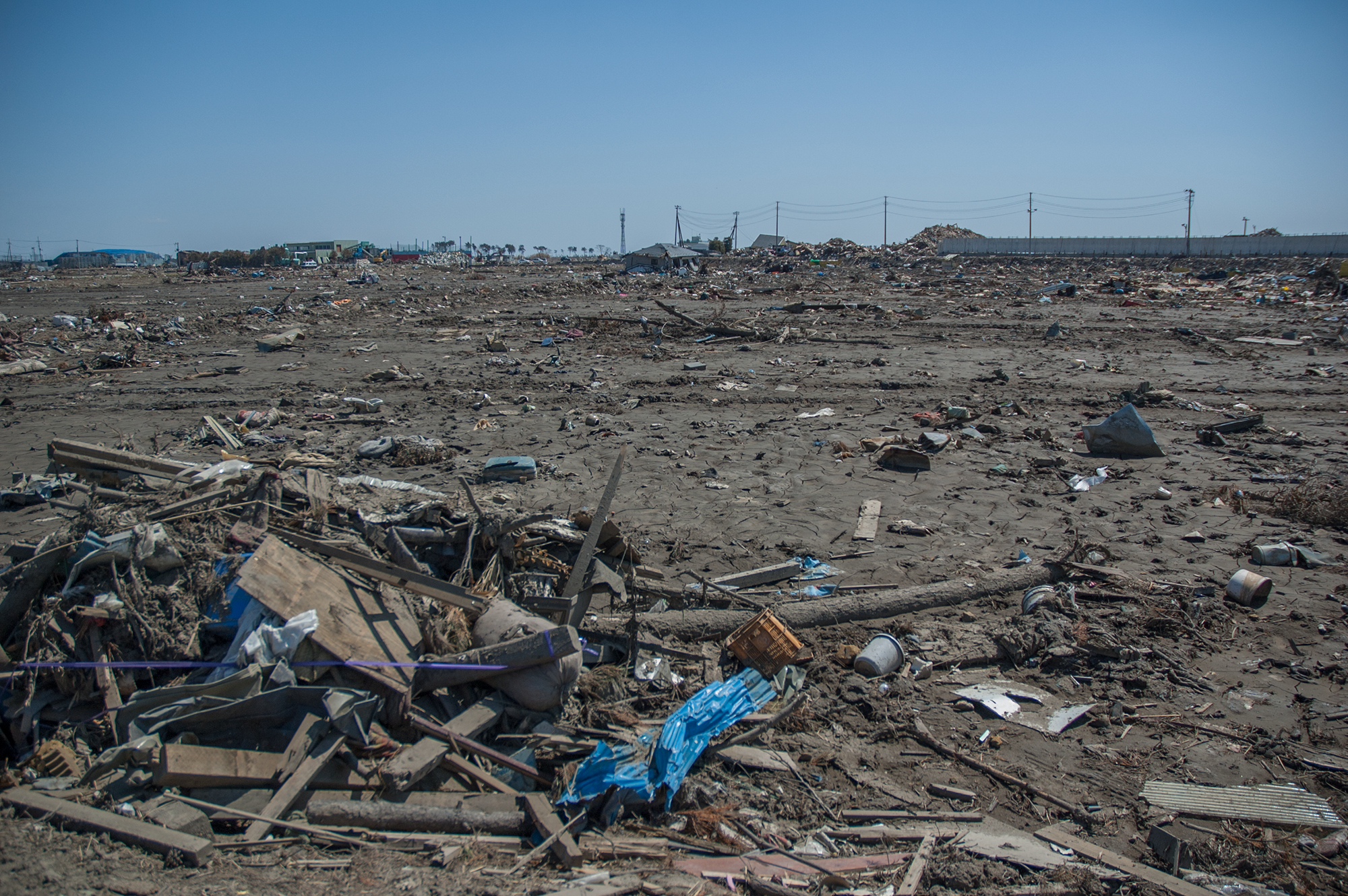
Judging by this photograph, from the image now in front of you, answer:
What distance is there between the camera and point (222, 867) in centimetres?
230

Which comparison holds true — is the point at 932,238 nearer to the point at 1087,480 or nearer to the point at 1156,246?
the point at 1156,246

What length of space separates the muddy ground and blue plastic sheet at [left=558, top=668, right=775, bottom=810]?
130mm

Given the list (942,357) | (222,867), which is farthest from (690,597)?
(942,357)

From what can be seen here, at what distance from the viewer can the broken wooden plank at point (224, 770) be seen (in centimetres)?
257

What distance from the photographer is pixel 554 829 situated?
259cm

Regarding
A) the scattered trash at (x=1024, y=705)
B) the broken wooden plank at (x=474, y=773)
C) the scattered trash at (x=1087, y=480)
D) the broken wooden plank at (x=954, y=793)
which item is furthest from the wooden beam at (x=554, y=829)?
the scattered trash at (x=1087, y=480)

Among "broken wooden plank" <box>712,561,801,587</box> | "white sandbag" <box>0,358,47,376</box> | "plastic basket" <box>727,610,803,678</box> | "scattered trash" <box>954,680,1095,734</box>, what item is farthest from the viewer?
"white sandbag" <box>0,358,47,376</box>

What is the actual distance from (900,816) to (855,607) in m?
1.57

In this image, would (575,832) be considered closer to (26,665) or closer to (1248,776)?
(26,665)

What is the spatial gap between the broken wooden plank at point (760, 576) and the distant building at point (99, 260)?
2796 inches

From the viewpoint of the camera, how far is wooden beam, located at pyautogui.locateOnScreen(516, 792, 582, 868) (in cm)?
245

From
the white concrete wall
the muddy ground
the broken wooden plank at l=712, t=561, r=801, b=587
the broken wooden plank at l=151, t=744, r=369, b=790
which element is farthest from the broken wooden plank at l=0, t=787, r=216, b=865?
the white concrete wall

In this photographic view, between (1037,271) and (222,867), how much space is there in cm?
3707

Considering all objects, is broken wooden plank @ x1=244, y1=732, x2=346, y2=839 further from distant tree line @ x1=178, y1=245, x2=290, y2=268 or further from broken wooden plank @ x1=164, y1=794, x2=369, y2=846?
distant tree line @ x1=178, y1=245, x2=290, y2=268
